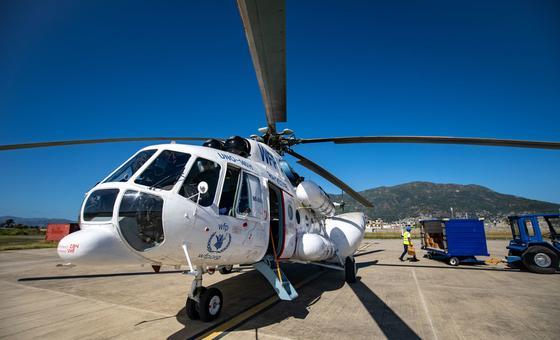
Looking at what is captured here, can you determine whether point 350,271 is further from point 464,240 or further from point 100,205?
point 100,205

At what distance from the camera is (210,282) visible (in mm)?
8859

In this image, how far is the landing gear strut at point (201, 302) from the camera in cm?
475

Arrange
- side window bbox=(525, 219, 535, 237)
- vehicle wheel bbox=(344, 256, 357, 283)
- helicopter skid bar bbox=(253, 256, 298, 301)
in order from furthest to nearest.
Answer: side window bbox=(525, 219, 535, 237) < vehicle wheel bbox=(344, 256, 357, 283) < helicopter skid bar bbox=(253, 256, 298, 301)

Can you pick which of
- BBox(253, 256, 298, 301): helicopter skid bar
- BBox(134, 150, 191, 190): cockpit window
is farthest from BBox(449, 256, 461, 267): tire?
BBox(134, 150, 191, 190): cockpit window

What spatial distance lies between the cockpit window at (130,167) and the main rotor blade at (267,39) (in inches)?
85.7

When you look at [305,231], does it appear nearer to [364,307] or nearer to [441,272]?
[364,307]

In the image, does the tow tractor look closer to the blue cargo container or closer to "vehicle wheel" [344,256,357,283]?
the blue cargo container

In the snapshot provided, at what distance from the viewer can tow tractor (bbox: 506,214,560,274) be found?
10258mm

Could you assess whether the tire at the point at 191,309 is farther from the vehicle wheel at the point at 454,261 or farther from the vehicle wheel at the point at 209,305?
the vehicle wheel at the point at 454,261

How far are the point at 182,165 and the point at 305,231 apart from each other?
4563 millimetres

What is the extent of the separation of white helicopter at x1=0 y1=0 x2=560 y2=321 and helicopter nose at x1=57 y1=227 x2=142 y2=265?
0.4 inches

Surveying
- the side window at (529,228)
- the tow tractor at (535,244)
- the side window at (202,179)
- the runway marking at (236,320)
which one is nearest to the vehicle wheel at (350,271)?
the runway marking at (236,320)

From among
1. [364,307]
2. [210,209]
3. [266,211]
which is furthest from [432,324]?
[210,209]

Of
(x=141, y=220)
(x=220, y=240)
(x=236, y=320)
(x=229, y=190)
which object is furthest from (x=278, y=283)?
(x=141, y=220)
